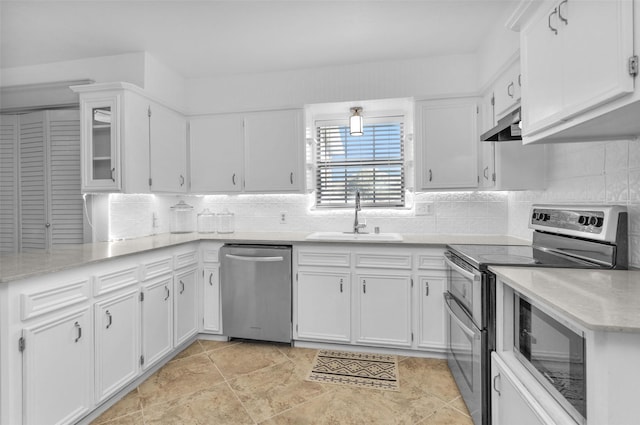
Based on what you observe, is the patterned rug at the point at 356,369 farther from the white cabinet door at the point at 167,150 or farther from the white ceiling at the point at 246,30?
the white ceiling at the point at 246,30

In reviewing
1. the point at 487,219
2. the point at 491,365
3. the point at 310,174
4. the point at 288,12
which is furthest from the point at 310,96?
the point at 491,365

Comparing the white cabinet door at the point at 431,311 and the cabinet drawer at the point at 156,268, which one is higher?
the cabinet drawer at the point at 156,268

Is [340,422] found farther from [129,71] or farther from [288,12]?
[129,71]

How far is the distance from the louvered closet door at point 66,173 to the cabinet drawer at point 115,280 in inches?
41.0

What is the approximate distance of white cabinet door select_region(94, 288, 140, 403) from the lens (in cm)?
194

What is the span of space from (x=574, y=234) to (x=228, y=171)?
2921 millimetres

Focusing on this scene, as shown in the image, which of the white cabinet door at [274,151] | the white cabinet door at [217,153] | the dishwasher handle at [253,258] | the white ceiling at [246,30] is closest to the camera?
the white ceiling at [246,30]

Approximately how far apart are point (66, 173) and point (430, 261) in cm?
326

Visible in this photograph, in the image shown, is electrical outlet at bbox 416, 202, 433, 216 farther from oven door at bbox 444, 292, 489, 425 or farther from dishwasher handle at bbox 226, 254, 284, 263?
dishwasher handle at bbox 226, 254, 284, 263

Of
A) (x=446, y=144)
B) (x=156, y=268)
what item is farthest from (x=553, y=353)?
(x=156, y=268)

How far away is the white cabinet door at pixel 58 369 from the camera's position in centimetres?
155

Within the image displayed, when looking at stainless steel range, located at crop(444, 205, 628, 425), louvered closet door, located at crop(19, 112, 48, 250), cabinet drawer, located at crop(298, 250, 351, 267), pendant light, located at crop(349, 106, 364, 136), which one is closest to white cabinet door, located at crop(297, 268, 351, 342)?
cabinet drawer, located at crop(298, 250, 351, 267)

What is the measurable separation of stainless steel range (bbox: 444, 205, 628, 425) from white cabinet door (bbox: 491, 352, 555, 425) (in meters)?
0.08

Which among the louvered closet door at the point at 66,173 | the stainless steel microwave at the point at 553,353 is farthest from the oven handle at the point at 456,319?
the louvered closet door at the point at 66,173
